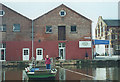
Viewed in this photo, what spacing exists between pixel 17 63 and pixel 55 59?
5.78m


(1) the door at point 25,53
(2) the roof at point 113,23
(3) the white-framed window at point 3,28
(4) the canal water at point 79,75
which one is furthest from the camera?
(2) the roof at point 113,23

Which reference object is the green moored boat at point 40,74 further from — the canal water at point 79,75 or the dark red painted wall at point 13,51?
the dark red painted wall at point 13,51

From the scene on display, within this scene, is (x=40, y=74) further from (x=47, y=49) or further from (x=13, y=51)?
(x=13, y=51)

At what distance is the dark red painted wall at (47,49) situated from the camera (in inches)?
1105

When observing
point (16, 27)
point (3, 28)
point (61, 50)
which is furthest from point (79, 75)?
point (3, 28)

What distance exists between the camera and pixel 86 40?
28969 mm

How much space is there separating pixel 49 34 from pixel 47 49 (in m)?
2.44

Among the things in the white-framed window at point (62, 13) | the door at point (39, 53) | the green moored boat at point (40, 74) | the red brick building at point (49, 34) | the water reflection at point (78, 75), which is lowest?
the water reflection at point (78, 75)

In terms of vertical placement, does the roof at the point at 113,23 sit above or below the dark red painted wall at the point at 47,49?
above

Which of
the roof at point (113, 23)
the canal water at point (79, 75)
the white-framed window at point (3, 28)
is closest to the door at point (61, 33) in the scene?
the white-framed window at point (3, 28)

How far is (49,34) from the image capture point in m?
28.8

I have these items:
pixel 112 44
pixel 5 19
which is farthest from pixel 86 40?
pixel 112 44

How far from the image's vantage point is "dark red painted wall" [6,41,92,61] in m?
28.1

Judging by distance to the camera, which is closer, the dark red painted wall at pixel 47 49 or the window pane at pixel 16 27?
the dark red painted wall at pixel 47 49
